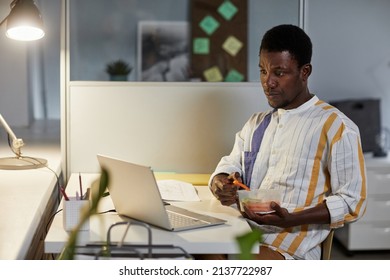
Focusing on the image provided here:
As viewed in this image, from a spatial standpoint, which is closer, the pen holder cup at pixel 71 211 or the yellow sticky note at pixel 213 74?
the pen holder cup at pixel 71 211

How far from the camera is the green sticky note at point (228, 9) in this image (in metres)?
2.12

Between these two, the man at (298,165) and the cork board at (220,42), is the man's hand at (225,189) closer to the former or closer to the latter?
the man at (298,165)

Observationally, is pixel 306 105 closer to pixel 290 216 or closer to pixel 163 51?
pixel 290 216

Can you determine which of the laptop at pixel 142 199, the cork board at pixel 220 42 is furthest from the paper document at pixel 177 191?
the cork board at pixel 220 42

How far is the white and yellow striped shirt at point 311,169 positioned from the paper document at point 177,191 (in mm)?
158

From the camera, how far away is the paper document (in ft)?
5.74

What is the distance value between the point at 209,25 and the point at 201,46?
0.07m

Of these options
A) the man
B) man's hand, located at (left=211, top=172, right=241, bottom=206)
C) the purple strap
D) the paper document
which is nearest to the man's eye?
the man

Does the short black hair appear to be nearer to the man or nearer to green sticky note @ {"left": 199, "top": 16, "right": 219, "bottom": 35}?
the man

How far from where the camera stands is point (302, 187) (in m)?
1.64

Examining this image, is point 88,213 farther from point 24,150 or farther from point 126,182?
point 24,150

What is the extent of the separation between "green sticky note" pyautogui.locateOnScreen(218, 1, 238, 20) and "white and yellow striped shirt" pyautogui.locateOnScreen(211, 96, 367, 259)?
18.4 inches
